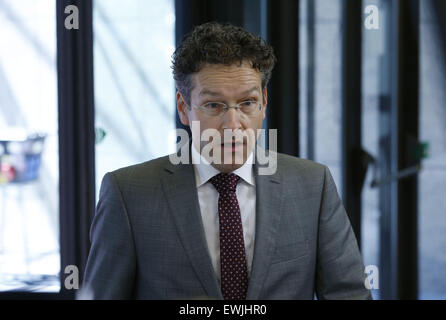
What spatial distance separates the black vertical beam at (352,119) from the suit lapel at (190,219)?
111cm

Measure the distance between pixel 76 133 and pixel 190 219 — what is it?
73 cm

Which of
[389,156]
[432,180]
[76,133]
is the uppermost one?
[76,133]

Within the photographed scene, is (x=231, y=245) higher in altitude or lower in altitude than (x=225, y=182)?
lower

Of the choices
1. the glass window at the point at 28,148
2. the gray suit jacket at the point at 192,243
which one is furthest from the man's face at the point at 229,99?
the glass window at the point at 28,148

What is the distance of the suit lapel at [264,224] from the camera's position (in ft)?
3.21

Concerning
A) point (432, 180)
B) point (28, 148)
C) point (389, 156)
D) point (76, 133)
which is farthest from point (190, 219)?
point (432, 180)

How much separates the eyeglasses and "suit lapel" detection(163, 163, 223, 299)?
16cm

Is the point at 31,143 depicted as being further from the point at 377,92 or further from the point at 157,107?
the point at 377,92

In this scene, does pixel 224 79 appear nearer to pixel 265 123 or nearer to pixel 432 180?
pixel 265 123

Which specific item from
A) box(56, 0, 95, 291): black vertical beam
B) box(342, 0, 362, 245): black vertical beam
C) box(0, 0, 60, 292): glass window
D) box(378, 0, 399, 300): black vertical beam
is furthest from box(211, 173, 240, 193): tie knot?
box(378, 0, 399, 300): black vertical beam

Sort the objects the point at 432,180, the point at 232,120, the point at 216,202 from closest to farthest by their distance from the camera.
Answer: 1. the point at 232,120
2. the point at 216,202
3. the point at 432,180

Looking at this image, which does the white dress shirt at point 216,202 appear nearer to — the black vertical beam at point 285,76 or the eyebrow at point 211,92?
the eyebrow at point 211,92

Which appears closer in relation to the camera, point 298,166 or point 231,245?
point 231,245

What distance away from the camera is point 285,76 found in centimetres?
190
